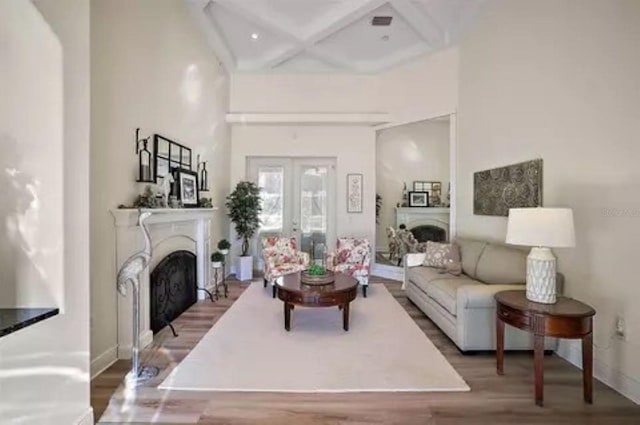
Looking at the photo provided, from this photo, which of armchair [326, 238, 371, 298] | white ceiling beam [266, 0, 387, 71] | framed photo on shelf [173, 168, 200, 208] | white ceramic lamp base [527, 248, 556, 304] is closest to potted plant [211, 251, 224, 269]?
framed photo on shelf [173, 168, 200, 208]

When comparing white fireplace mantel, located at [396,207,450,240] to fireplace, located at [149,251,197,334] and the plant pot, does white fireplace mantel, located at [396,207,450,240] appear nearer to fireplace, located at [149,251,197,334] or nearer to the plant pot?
the plant pot

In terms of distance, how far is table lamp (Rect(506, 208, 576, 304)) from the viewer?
2.59 meters

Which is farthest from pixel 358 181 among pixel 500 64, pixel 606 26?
pixel 606 26

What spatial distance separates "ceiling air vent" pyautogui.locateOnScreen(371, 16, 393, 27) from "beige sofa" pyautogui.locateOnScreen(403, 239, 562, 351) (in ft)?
11.5

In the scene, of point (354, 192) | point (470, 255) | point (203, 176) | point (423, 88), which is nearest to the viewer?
point (470, 255)

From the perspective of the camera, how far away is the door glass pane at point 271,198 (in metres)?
7.67

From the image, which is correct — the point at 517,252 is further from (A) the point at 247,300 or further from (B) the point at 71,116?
(B) the point at 71,116

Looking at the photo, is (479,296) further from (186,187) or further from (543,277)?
(186,187)

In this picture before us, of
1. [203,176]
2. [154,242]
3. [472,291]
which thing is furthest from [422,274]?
[203,176]

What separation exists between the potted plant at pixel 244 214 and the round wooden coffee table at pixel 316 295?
277 centimetres

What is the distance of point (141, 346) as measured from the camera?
3486 millimetres

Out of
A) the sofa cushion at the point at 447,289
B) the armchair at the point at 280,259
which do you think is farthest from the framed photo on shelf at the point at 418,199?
the sofa cushion at the point at 447,289

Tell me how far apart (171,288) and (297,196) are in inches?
149

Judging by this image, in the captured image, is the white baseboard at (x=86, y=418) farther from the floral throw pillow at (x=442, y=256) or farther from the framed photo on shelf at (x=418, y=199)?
the framed photo on shelf at (x=418, y=199)
